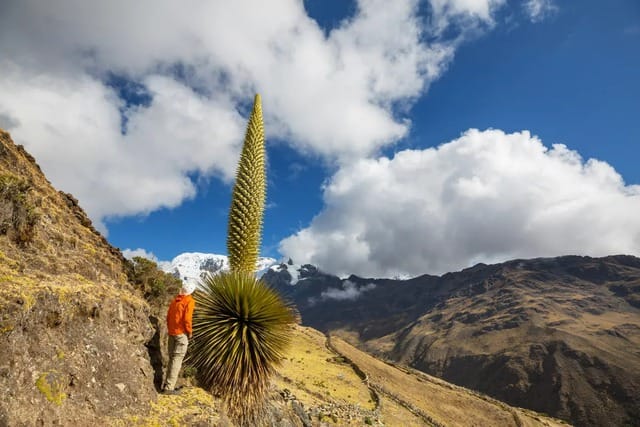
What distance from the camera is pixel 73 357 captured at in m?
6.29

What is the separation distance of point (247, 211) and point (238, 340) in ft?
9.55

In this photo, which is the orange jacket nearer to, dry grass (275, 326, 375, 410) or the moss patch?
the moss patch

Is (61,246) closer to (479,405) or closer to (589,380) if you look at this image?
(479,405)

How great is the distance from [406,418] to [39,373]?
3325 cm

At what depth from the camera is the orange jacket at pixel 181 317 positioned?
776 centimetres

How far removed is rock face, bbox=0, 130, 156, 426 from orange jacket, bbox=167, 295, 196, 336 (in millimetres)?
859

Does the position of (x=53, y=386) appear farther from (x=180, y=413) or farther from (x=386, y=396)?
(x=386, y=396)

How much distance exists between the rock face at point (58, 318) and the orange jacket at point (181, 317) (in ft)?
2.82

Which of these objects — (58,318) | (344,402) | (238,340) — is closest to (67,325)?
(58,318)

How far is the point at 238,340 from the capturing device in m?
8.31

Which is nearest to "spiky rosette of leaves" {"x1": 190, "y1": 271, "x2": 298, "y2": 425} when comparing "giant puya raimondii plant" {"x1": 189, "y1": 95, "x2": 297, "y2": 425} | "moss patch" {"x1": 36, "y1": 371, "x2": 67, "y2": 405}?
"giant puya raimondii plant" {"x1": 189, "y1": 95, "x2": 297, "y2": 425}

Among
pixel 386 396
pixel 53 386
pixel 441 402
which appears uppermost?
pixel 53 386

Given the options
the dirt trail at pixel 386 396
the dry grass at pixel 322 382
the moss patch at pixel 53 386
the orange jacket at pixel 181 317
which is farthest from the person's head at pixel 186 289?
the dirt trail at pixel 386 396

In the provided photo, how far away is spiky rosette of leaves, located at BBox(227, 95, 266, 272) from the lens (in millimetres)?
9250
